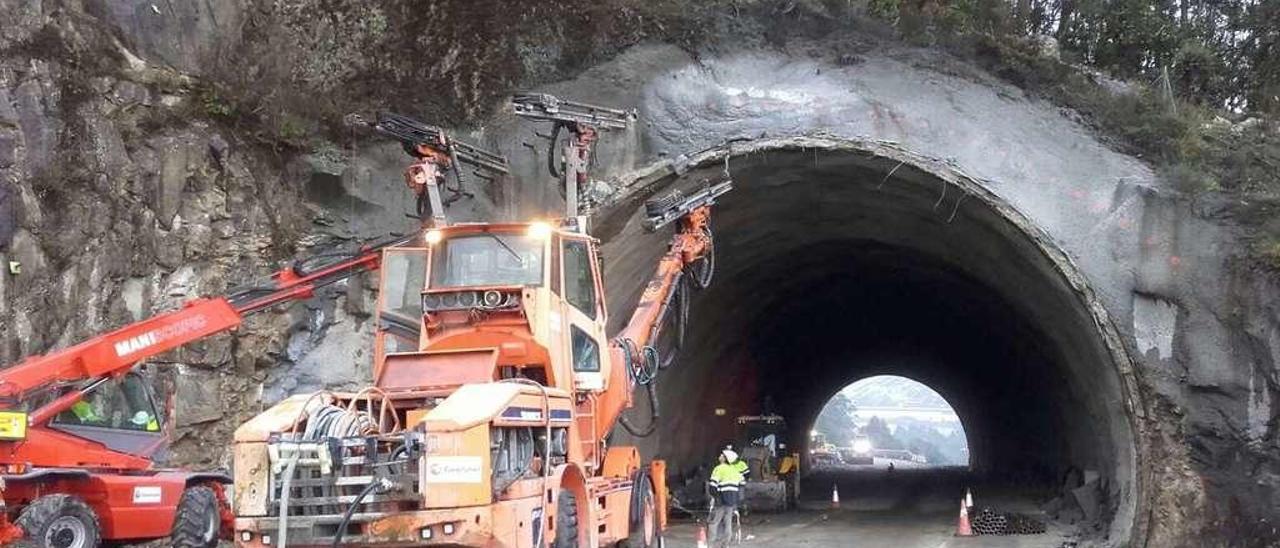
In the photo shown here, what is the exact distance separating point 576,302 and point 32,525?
17.2 feet

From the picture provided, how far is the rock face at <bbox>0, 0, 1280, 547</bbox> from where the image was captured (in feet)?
44.7

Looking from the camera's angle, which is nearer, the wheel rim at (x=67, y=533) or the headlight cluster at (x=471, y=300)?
the headlight cluster at (x=471, y=300)

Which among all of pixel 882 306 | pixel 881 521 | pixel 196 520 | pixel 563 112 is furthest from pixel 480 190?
pixel 882 306

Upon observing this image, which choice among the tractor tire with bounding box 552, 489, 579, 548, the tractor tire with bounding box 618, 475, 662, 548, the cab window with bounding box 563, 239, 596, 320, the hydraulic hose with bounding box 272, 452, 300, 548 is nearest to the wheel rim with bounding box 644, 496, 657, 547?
the tractor tire with bounding box 618, 475, 662, 548

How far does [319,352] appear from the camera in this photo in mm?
15016

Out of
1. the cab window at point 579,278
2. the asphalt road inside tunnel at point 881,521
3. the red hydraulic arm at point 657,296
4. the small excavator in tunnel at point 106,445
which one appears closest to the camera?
the small excavator in tunnel at point 106,445

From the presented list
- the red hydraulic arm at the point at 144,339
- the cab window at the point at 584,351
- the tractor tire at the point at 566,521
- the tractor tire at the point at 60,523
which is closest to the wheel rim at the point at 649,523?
the cab window at the point at 584,351

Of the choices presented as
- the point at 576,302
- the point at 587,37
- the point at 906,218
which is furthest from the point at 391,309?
the point at 906,218

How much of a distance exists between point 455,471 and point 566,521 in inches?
79.7

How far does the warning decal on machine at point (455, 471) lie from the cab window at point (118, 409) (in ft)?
17.4

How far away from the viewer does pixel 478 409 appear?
799 centimetres

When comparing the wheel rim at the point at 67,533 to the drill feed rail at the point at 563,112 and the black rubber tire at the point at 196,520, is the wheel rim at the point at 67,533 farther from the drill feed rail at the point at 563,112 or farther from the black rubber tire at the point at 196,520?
the drill feed rail at the point at 563,112

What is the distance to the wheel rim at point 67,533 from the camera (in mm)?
10320

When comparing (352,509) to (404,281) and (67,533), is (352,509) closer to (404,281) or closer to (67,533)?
(404,281)
